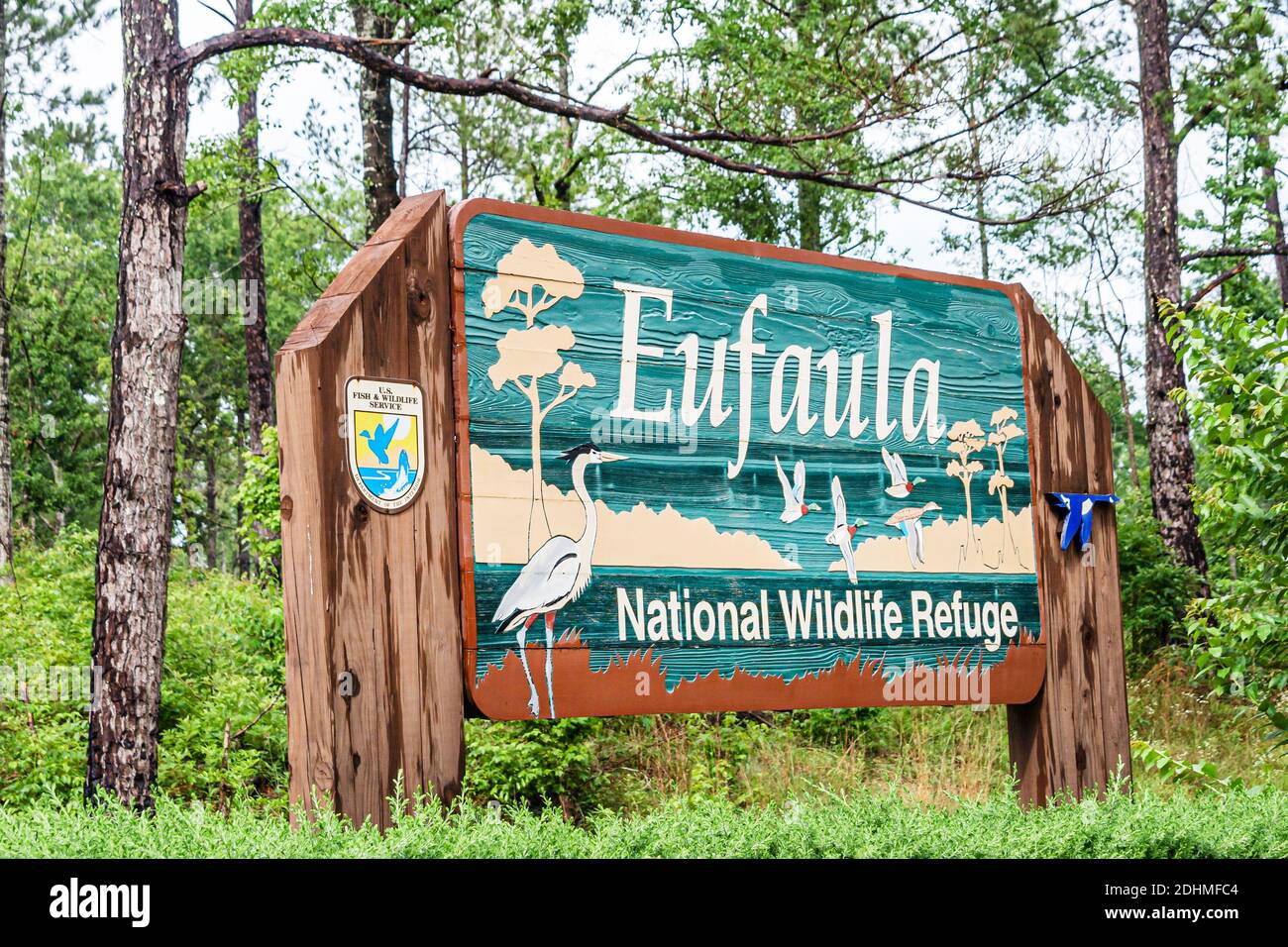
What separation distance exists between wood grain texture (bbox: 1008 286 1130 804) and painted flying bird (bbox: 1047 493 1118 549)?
0.12 feet

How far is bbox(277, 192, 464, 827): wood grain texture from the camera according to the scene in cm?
357

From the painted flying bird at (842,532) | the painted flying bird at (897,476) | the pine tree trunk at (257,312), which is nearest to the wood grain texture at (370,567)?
the painted flying bird at (842,532)

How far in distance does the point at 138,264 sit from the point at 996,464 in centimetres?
456

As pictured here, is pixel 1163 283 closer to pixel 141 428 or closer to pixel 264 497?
pixel 264 497

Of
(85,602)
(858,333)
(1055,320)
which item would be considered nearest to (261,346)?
(85,602)

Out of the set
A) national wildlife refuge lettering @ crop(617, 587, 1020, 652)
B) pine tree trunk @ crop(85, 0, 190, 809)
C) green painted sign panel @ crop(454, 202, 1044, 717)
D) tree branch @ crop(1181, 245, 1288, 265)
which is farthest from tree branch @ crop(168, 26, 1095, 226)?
tree branch @ crop(1181, 245, 1288, 265)

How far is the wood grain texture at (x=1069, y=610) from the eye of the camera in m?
5.29

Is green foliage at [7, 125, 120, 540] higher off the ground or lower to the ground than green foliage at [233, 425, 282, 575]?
higher

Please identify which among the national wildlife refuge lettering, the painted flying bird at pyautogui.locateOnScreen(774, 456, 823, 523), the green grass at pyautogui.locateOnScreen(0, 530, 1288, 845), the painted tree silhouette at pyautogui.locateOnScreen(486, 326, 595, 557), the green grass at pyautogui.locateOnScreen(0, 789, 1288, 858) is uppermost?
the painted tree silhouette at pyautogui.locateOnScreen(486, 326, 595, 557)

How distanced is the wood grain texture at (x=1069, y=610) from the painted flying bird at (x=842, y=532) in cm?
108

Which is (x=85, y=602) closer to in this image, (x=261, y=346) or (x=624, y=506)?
(x=261, y=346)

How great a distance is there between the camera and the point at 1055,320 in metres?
24.6

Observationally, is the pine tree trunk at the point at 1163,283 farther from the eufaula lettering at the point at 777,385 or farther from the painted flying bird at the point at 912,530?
the painted flying bird at the point at 912,530

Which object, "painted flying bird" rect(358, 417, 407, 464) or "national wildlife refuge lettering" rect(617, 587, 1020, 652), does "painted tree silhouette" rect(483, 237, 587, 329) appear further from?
"national wildlife refuge lettering" rect(617, 587, 1020, 652)
